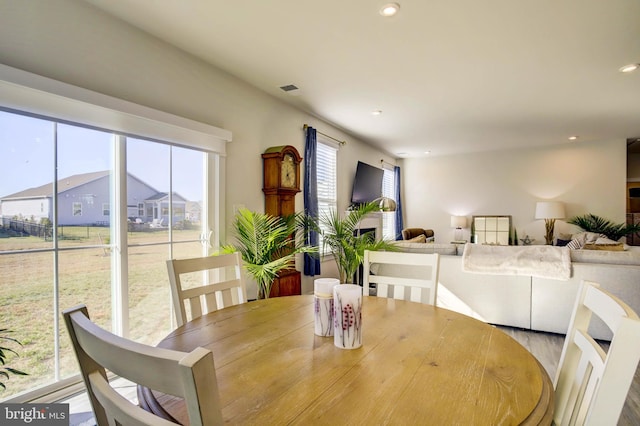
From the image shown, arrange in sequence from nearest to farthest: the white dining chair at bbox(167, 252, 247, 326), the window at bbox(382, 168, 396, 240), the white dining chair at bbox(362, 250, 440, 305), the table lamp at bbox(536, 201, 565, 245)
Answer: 1. the white dining chair at bbox(167, 252, 247, 326)
2. the white dining chair at bbox(362, 250, 440, 305)
3. the table lamp at bbox(536, 201, 565, 245)
4. the window at bbox(382, 168, 396, 240)

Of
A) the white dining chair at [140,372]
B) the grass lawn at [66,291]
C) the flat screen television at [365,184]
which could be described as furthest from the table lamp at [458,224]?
the white dining chair at [140,372]

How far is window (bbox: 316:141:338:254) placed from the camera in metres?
4.73

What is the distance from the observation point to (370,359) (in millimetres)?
980

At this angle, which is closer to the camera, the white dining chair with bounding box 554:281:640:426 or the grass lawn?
the white dining chair with bounding box 554:281:640:426

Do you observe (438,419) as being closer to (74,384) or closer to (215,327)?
(215,327)

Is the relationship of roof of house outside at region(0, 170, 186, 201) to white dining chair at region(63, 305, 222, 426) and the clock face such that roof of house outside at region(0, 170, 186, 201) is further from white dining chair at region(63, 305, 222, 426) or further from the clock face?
white dining chair at region(63, 305, 222, 426)

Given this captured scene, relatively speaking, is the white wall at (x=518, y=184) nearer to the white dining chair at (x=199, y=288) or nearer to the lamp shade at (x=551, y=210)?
the lamp shade at (x=551, y=210)

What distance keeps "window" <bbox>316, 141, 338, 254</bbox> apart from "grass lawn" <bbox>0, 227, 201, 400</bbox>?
2450 mm

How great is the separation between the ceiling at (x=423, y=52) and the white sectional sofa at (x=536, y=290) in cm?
177

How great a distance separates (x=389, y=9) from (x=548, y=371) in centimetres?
282

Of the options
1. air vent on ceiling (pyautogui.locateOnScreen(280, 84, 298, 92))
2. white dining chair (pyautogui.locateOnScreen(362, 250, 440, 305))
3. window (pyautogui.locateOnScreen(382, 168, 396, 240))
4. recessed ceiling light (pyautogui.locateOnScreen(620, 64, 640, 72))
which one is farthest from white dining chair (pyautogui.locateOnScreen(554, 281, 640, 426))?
window (pyautogui.locateOnScreen(382, 168, 396, 240))

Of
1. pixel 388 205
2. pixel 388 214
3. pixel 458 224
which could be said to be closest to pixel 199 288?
pixel 388 205

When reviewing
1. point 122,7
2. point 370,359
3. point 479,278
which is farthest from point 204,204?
point 479,278

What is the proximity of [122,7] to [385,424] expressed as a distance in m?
2.65
